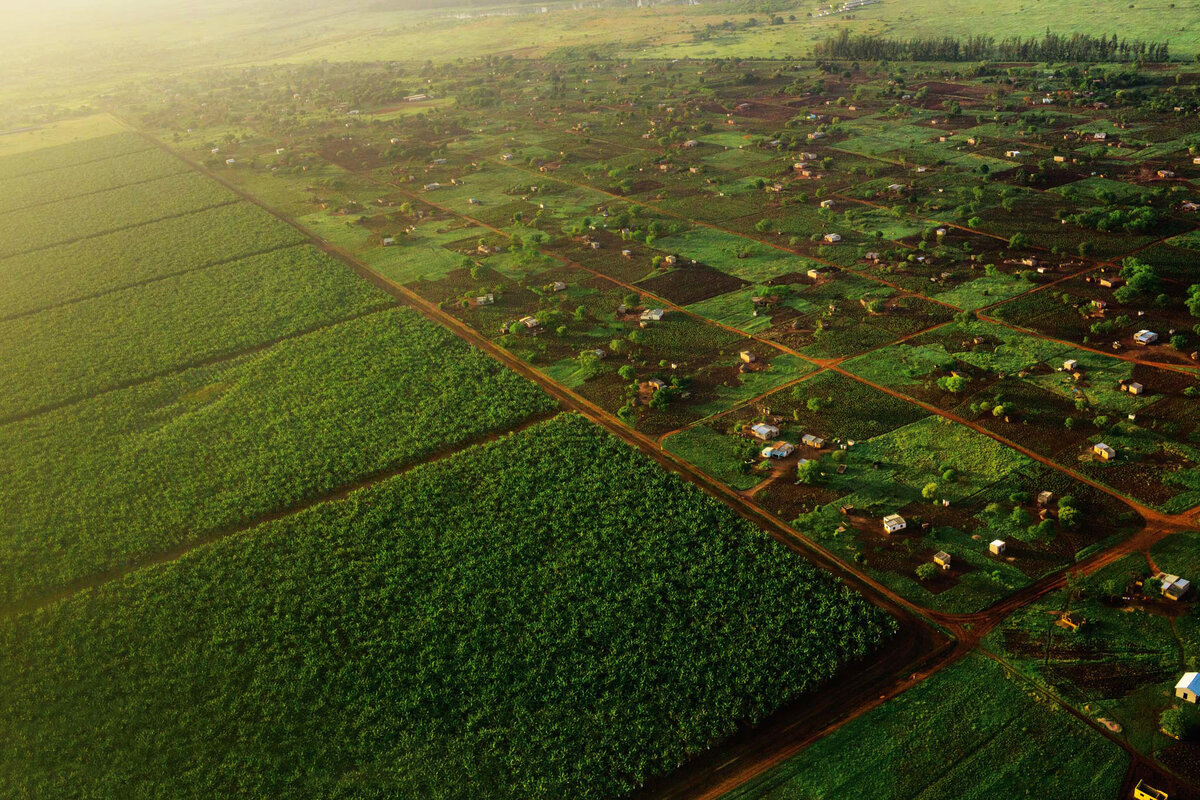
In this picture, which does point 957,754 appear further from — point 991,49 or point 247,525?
point 991,49

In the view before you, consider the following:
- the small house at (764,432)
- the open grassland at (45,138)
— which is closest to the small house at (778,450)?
the small house at (764,432)

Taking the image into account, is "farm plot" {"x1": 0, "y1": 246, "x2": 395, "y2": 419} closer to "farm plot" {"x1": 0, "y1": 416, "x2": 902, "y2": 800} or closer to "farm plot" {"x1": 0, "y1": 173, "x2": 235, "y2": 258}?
"farm plot" {"x1": 0, "y1": 173, "x2": 235, "y2": 258}

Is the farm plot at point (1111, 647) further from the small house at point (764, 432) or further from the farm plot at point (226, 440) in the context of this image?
the farm plot at point (226, 440)

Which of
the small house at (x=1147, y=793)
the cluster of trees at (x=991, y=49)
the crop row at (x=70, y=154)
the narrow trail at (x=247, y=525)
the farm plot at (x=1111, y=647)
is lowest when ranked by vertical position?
the narrow trail at (x=247, y=525)

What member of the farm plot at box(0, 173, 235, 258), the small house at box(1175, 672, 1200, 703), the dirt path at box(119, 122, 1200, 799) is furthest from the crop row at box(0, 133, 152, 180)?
the small house at box(1175, 672, 1200, 703)

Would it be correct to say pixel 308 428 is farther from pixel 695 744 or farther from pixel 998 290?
pixel 998 290

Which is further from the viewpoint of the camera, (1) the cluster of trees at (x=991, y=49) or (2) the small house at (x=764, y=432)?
(1) the cluster of trees at (x=991, y=49)
